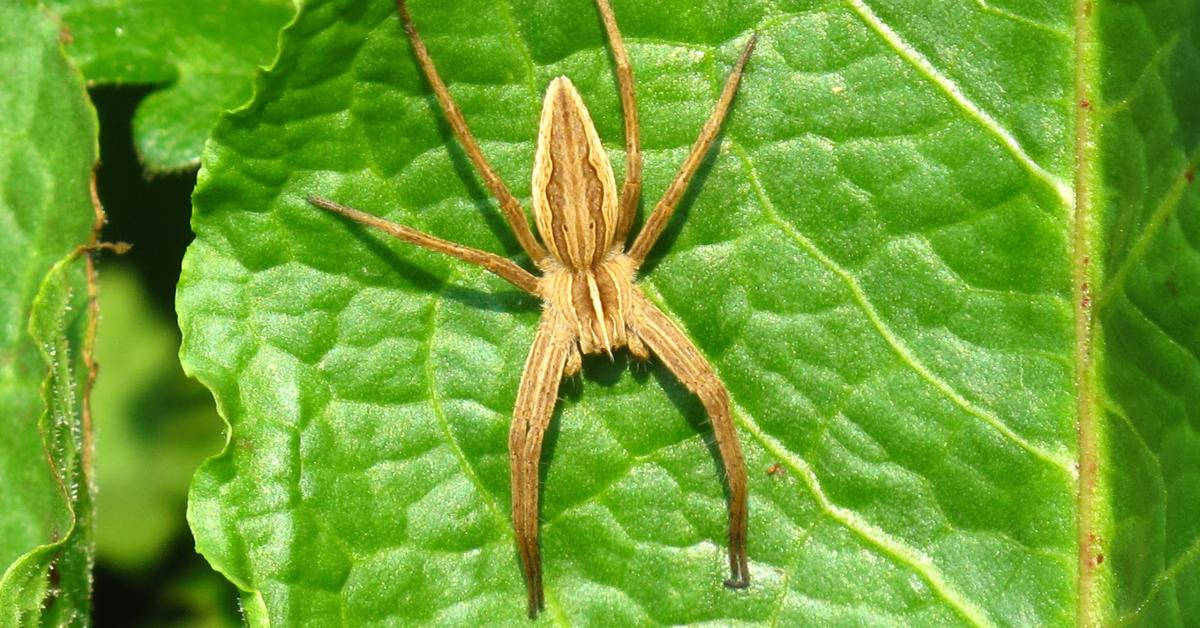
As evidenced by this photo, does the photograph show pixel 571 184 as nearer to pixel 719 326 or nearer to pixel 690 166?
pixel 690 166

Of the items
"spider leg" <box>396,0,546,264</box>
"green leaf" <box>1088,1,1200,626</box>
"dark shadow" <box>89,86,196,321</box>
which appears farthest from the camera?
"dark shadow" <box>89,86,196,321</box>

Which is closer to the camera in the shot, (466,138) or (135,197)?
(466,138)

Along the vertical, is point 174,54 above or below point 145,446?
above

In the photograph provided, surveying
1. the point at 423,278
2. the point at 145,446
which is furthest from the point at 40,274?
the point at 145,446

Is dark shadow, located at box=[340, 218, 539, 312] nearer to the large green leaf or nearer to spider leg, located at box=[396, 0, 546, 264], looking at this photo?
the large green leaf

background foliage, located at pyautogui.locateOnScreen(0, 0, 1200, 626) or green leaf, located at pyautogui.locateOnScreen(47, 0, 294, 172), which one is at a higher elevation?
green leaf, located at pyautogui.locateOnScreen(47, 0, 294, 172)

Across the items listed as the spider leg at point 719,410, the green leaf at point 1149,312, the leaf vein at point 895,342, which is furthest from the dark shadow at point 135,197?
the green leaf at point 1149,312

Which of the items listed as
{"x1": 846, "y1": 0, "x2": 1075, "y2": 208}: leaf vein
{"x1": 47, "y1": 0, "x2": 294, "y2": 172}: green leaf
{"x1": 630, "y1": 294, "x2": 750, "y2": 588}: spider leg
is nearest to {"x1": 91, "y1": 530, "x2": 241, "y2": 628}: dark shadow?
{"x1": 47, "y1": 0, "x2": 294, "y2": 172}: green leaf
